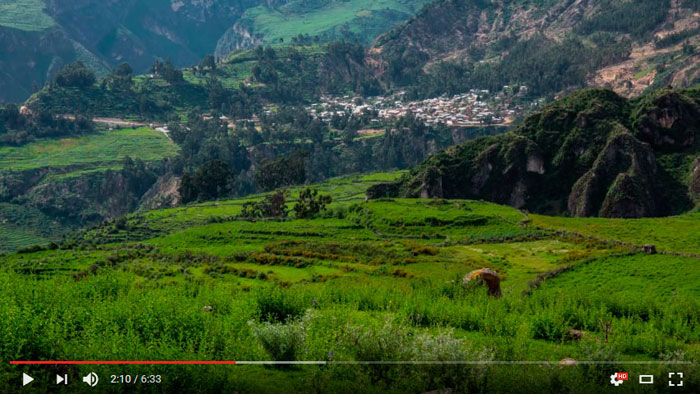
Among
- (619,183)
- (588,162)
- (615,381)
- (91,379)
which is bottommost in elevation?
(619,183)

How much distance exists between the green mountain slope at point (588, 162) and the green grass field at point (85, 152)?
336 ft

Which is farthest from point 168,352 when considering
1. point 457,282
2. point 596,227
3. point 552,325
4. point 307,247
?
point 596,227

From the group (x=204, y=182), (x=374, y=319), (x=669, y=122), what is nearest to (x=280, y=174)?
(x=204, y=182)

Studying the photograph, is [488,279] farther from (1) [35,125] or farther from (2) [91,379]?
(1) [35,125]

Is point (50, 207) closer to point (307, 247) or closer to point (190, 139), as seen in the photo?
point (190, 139)

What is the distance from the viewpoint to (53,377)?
2055cm

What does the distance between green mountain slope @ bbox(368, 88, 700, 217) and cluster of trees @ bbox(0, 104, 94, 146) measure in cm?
12655

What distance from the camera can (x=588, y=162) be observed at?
318ft

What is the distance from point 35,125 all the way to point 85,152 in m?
21.0

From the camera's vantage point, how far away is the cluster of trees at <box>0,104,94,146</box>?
190m

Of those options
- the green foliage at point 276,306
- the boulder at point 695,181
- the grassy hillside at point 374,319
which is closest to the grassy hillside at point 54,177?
the grassy hillside at point 374,319

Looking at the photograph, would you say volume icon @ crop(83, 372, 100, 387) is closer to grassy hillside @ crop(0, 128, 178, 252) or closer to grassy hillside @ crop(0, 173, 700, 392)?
grassy hillside @ crop(0, 173, 700, 392)

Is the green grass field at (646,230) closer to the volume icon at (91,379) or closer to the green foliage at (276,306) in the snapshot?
the green foliage at (276,306)

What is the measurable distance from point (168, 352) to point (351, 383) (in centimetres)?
591
